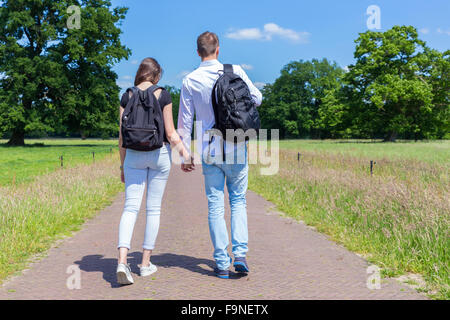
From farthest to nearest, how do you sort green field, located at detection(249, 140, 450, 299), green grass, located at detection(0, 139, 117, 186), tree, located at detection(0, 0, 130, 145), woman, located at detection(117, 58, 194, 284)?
tree, located at detection(0, 0, 130, 145) → green grass, located at detection(0, 139, 117, 186) → green field, located at detection(249, 140, 450, 299) → woman, located at detection(117, 58, 194, 284)

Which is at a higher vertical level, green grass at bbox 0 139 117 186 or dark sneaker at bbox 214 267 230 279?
dark sneaker at bbox 214 267 230 279

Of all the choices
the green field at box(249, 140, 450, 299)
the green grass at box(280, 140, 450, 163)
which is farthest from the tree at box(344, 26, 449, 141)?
the green field at box(249, 140, 450, 299)

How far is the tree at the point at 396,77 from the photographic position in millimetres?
47844

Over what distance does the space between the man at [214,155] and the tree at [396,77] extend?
149 ft

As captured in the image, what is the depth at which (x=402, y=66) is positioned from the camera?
4944 cm

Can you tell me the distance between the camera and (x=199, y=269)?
4.57 meters

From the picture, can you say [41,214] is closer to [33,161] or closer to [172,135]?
[172,135]

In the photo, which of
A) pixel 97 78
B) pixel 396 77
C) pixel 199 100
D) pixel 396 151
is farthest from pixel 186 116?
pixel 396 77

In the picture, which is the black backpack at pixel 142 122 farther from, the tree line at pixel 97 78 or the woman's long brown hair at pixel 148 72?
the tree line at pixel 97 78

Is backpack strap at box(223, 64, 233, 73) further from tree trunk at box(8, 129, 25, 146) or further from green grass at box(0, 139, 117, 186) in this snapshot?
tree trunk at box(8, 129, 25, 146)

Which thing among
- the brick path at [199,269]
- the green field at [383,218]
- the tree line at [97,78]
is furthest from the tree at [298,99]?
the brick path at [199,269]

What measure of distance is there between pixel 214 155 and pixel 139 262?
5.15 feet

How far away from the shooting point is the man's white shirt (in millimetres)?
4184
